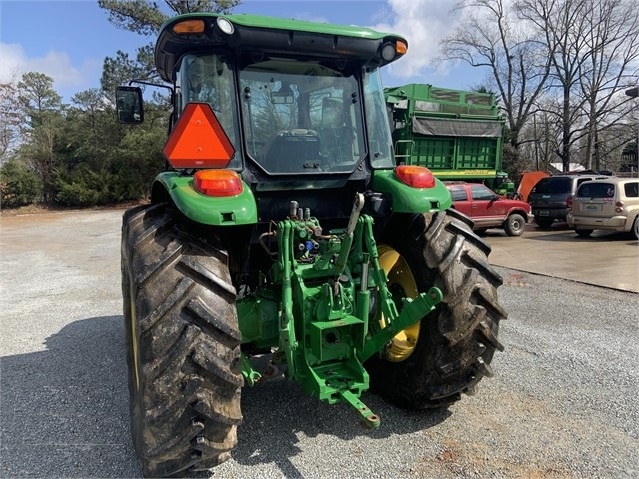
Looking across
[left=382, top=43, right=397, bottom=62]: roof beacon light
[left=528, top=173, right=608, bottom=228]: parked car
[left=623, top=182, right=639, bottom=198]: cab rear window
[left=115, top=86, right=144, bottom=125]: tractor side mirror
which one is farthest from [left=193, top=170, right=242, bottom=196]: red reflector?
[left=528, top=173, right=608, bottom=228]: parked car

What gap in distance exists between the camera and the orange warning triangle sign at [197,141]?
2691 mm

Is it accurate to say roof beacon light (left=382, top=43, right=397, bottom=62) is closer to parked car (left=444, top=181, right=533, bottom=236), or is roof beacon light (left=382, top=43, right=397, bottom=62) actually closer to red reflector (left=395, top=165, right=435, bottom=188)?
red reflector (left=395, top=165, right=435, bottom=188)

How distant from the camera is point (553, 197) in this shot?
15773 mm

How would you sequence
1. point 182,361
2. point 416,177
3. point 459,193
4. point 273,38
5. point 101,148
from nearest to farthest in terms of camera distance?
point 182,361 → point 273,38 → point 416,177 → point 459,193 → point 101,148

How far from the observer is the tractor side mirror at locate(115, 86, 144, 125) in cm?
434

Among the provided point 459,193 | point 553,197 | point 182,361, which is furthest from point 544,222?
point 182,361

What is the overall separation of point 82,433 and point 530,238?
1342 centimetres

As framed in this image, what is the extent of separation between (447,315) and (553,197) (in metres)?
14.5

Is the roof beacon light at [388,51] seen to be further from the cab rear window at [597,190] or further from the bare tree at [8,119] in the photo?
the bare tree at [8,119]

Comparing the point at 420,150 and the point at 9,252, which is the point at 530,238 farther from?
the point at 9,252

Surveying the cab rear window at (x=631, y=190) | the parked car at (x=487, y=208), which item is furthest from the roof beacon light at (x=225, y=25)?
the cab rear window at (x=631, y=190)

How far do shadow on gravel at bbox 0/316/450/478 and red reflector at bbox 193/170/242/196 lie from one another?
1.62m

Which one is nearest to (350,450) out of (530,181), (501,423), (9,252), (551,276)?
(501,423)

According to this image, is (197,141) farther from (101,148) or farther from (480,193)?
(101,148)
